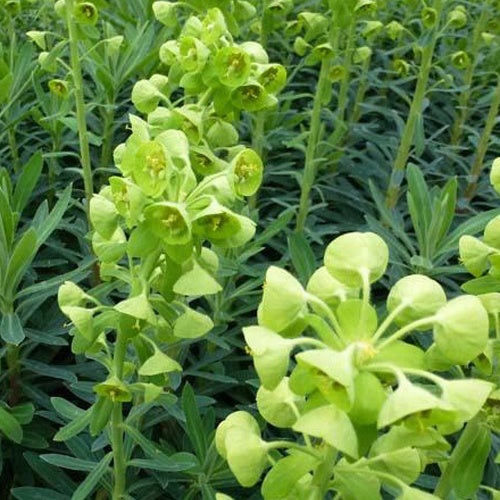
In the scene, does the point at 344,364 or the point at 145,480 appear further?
the point at 145,480

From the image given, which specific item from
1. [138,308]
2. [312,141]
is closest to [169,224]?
[138,308]

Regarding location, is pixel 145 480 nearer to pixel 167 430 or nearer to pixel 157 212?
pixel 167 430

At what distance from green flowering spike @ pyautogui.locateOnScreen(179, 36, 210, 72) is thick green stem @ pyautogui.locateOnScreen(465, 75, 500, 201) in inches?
79.8

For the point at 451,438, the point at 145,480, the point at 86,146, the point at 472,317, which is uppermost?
the point at 472,317

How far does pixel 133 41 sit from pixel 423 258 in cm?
144

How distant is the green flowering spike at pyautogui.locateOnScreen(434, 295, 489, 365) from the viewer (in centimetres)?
81

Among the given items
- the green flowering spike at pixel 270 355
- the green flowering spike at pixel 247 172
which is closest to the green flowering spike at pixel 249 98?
the green flowering spike at pixel 247 172

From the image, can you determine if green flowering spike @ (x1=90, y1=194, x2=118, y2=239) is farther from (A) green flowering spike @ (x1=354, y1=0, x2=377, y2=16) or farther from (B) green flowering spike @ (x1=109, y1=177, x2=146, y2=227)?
(A) green flowering spike @ (x1=354, y1=0, x2=377, y2=16)

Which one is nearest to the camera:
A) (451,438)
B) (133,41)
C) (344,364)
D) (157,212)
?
(344,364)

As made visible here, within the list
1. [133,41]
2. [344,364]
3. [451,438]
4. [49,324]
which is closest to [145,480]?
[49,324]

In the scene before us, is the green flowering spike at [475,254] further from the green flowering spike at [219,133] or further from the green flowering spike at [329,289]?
the green flowering spike at [219,133]

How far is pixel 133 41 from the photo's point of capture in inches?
109

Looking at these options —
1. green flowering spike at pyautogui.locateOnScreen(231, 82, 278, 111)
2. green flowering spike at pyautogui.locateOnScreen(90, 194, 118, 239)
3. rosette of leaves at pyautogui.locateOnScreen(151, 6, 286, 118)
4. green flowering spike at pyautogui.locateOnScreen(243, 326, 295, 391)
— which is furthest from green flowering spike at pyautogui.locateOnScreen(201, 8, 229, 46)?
green flowering spike at pyautogui.locateOnScreen(243, 326, 295, 391)

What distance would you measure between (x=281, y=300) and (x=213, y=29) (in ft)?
2.60
